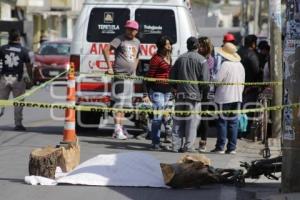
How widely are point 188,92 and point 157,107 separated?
33.3 inches

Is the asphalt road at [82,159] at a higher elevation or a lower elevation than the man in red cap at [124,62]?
lower

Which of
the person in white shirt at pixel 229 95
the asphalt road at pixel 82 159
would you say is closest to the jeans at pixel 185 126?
the asphalt road at pixel 82 159

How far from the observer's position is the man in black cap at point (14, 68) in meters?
15.9

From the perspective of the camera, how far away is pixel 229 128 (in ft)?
44.9

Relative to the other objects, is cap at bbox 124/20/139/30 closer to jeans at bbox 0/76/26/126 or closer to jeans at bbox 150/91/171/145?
jeans at bbox 150/91/171/145

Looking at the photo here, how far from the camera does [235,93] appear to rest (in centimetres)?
1347

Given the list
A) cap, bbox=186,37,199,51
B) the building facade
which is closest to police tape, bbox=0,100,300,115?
cap, bbox=186,37,199,51

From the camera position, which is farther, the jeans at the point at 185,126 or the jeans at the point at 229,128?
the jeans at the point at 229,128

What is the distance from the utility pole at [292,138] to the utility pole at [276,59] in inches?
215

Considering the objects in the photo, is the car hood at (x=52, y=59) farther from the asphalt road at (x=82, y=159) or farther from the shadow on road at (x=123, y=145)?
the shadow on road at (x=123, y=145)

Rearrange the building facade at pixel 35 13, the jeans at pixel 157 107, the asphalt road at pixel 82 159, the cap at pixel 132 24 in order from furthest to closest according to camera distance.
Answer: the building facade at pixel 35 13, the cap at pixel 132 24, the jeans at pixel 157 107, the asphalt road at pixel 82 159

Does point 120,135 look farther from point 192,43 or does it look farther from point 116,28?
point 192,43

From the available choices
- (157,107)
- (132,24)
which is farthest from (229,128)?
(132,24)

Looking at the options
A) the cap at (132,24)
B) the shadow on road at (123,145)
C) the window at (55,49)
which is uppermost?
the cap at (132,24)
